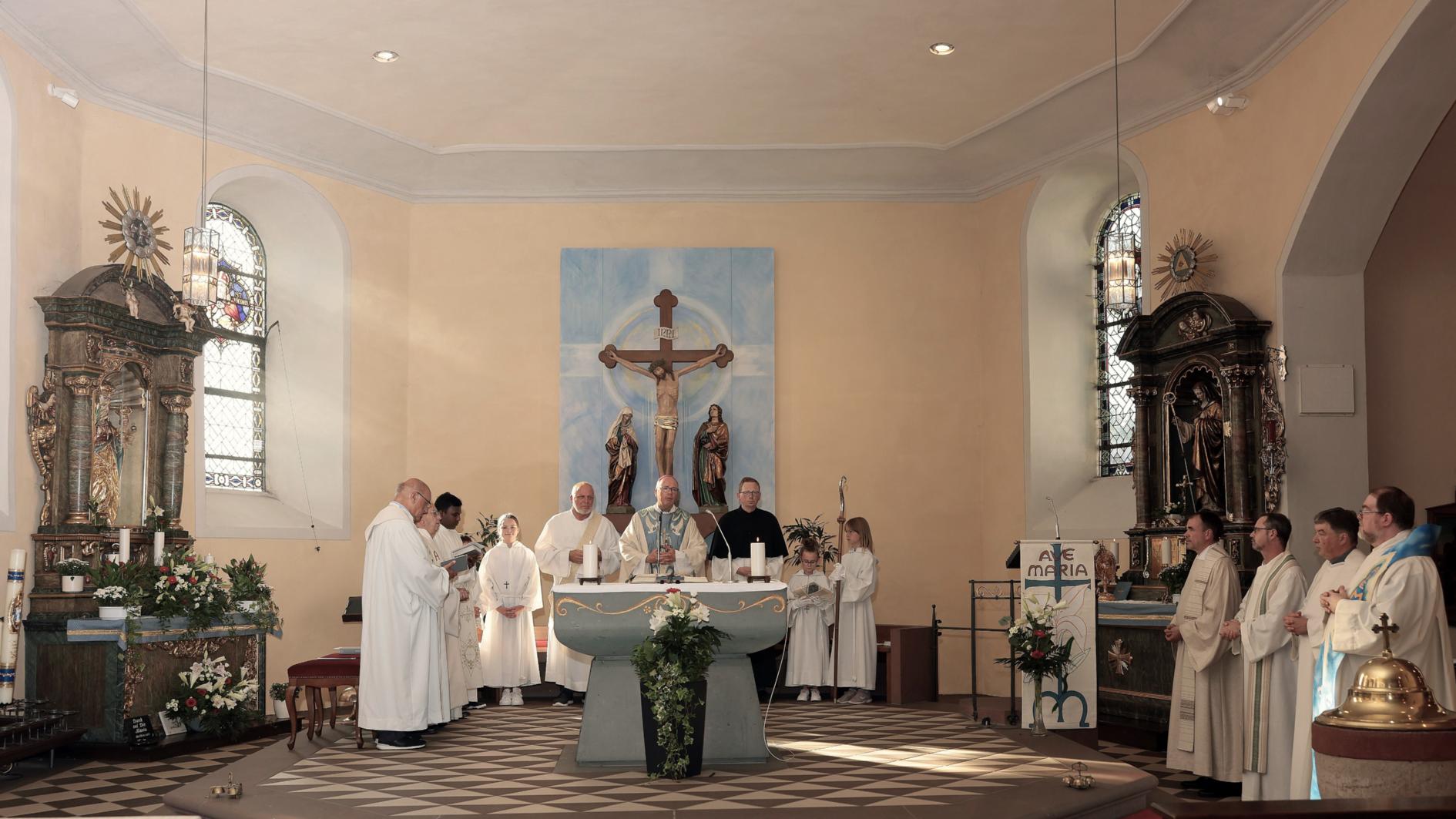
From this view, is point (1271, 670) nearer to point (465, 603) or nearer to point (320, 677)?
point (320, 677)

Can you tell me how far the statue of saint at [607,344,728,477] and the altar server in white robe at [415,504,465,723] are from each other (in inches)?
124

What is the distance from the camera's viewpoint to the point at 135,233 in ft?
34.2

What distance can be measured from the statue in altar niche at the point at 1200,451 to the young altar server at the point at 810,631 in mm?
3097

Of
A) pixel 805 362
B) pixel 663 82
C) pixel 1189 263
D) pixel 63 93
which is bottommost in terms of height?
pixel 805 362

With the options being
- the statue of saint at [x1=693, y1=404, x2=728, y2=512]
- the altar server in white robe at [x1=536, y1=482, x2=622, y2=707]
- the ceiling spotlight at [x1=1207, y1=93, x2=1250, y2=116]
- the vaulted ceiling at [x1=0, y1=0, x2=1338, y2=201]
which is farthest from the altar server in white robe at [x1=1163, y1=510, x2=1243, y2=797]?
the statue of saint at [x1=693, y1=404, x2=728, y2=512]

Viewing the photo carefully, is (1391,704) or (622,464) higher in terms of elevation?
(622,464)

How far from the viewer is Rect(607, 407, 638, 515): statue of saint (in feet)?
42.5

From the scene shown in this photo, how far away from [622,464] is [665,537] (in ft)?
9.11

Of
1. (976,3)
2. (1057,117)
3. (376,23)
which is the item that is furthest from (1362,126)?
(376,23)

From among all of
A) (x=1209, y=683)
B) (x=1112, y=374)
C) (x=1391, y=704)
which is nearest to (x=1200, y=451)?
(x=1209, y=683)

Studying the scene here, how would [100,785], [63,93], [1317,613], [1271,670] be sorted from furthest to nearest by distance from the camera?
[63,93]
[100,785]
[1271,670]
[1317,613]

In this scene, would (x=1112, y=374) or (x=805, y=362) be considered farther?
(x=805, y=362)

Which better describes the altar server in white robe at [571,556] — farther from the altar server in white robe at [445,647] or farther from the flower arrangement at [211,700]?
the flower arrangement at [211,700]

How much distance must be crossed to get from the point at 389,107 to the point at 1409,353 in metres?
9.05
